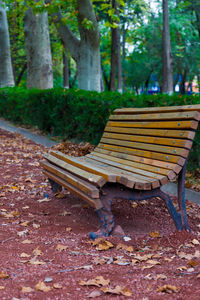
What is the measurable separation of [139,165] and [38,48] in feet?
33.1

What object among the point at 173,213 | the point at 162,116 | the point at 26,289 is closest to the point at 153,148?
the point at 162,116

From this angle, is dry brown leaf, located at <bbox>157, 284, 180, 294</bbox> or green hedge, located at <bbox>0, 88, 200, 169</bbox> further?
green hedge, located at <bbox>0, 88, 200, 169</bbox>

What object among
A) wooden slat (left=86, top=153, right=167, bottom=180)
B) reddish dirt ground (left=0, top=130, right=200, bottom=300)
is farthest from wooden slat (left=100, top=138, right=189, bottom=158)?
reddish dirt ground (left=0, top=130, right=200, bottom=300)

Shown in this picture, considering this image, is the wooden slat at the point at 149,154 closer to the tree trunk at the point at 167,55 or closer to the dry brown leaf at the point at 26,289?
the dry brown leaf at the point at 26,289

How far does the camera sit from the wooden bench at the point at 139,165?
10.9ft

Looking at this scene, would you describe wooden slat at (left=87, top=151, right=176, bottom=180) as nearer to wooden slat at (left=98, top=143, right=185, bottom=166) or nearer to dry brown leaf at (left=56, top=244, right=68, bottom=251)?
wooden slat at (left=98, top=143, right=185, bottom=166)

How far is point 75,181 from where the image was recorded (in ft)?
11.5

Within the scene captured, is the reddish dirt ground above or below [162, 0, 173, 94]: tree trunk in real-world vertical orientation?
below

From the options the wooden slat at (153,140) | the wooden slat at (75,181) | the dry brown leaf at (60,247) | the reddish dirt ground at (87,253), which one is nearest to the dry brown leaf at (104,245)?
the reddish dirt ground at (87,253)

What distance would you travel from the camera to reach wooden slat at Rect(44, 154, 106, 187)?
3178 millimetres

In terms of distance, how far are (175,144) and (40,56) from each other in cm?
1035

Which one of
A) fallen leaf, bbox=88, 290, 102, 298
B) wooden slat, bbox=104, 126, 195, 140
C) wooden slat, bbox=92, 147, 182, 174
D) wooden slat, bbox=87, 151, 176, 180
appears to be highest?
wooden slat, bbox=104, 126, 195, 140

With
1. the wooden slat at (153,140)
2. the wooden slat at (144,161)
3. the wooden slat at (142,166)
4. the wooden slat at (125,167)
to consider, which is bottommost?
the wooden slat at (125,167)

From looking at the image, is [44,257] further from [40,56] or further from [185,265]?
[40,56]
